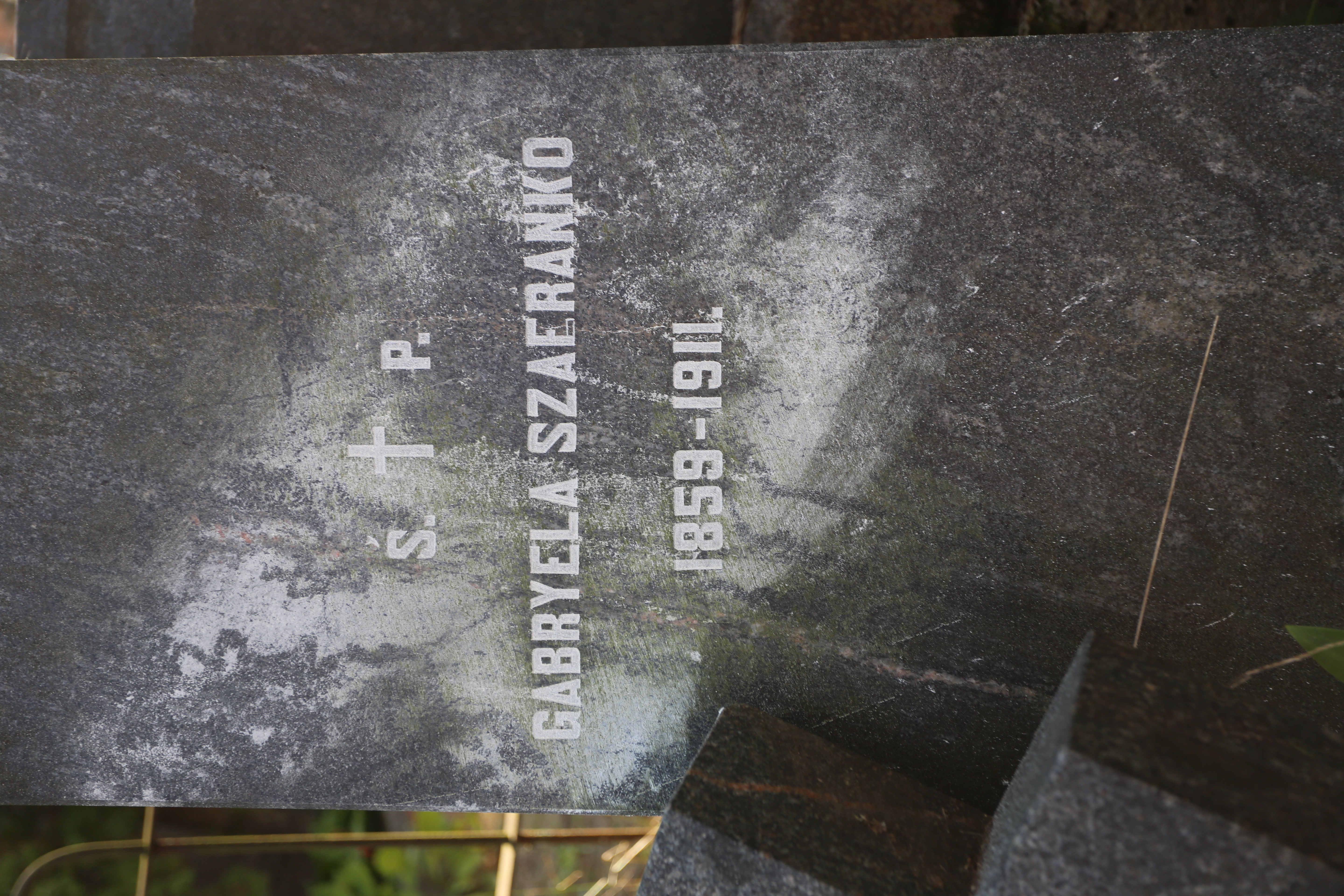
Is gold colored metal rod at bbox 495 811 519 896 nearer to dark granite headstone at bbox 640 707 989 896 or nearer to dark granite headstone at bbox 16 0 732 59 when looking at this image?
dark granite headstone at bbox 640 707 989 896

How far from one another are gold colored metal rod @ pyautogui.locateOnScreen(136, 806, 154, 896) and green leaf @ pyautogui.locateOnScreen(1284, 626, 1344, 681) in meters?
3.93

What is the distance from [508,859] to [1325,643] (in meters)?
2.90

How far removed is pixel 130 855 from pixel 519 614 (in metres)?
2.45

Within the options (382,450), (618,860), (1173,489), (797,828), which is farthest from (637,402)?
(618,860)

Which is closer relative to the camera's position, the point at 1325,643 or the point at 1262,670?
the point at 1325,643

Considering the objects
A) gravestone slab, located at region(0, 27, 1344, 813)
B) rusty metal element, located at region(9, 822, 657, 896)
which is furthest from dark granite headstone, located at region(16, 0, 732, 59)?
rusty metal element, located at region(9, 822, 657, 896)

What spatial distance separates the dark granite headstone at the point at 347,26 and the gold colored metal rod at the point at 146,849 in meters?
2.88

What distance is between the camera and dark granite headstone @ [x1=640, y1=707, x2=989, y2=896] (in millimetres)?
1825

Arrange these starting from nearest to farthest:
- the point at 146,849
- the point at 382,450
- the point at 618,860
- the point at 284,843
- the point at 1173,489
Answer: the point at 1173,489 → the point at 382,450 → the point at 146,849 → the point at 284,843 → the point at 618,860

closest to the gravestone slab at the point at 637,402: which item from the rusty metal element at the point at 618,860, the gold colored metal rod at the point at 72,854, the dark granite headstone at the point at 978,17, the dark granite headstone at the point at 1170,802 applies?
the dark granite headstone at the point at 1170,802

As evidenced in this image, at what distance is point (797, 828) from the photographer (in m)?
1.90

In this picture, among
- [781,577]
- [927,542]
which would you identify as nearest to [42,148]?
[781,577]

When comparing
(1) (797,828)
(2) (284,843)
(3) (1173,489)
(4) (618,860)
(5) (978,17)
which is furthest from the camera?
(4) (618,860)

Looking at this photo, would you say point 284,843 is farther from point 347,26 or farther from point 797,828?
point 347,26
